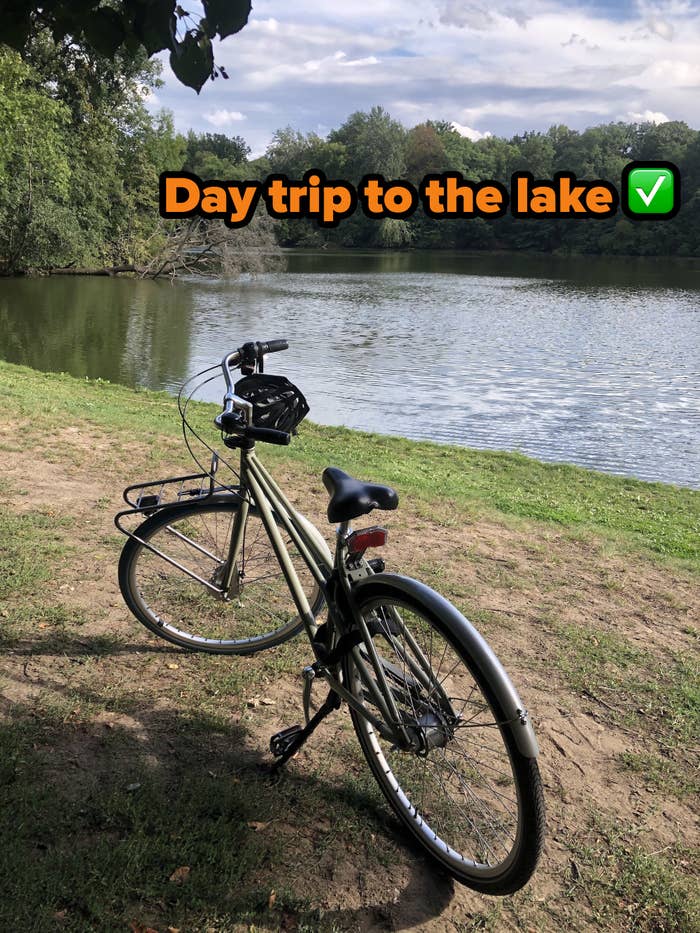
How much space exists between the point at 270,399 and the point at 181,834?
4.97ft

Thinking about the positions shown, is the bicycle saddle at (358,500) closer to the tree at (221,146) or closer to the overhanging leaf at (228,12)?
the overhanging leaf at (228,12)

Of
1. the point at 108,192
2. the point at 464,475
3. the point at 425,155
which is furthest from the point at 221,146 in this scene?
the point at 464,475

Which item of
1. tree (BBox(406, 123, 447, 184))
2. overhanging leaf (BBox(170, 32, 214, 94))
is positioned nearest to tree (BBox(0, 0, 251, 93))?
overhanging leaf (BBox(170, 32, 214, 94))

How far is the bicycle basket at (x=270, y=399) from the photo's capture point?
3.01 meters

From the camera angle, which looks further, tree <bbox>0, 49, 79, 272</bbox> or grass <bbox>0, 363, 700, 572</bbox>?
tree <bbox>0, 49, 79, 272</bbox>

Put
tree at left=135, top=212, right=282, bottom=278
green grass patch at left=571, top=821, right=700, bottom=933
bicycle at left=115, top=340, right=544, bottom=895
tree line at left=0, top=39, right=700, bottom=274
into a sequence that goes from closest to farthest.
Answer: bicycle at left=115, top=340, right=544, bottom=895 < green grass patch at left=571, top=821, right=700, bottom=933 < tree line at left=0, top=39, right=700, bottom=274 < tree at left=135, top=212, right=282, bottom=278

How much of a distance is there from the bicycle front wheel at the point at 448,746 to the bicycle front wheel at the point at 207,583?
0.83 metres

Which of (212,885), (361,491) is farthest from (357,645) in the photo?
(212,885)

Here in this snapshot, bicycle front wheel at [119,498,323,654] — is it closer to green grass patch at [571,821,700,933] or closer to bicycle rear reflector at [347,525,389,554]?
bicycle rear reflector at [347,525,389,554]

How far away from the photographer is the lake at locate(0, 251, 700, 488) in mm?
12820

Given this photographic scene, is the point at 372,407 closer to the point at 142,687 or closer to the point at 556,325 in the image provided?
the point at 142,687

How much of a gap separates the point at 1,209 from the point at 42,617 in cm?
3405

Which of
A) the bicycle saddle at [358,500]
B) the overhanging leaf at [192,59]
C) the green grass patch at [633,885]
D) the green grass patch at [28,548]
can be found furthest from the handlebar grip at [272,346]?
the green grass patch at [633,885]

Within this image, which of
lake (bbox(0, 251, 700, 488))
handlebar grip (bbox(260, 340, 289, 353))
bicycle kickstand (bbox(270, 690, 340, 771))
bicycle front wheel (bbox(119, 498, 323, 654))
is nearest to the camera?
bicycle kickstand (bbox(270, 690, 340, 771))
